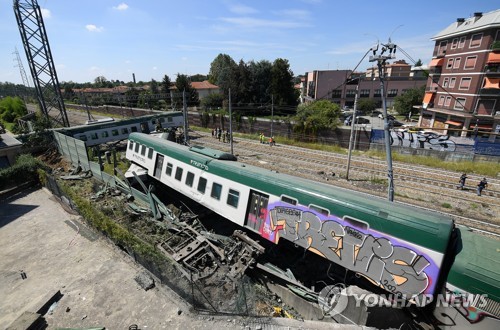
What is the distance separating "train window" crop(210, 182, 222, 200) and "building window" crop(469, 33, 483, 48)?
1806 inches

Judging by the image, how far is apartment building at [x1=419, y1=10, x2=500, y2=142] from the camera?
35375mm

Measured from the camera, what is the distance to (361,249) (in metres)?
9.33

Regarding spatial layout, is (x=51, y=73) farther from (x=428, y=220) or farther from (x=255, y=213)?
(x=428, y=220)

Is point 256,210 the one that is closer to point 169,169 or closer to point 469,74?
point 169,169

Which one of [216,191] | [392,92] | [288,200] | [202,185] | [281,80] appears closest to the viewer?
[288,200]

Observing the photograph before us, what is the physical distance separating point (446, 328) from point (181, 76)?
252ft

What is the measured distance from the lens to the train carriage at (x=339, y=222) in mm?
8219

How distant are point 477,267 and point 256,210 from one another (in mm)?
8217

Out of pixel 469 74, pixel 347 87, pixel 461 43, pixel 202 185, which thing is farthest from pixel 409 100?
pixel 202 185

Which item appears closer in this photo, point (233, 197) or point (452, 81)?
point (233, 197)

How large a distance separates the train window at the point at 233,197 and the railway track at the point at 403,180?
504 inches

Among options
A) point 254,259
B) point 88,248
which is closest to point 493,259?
point 254,259

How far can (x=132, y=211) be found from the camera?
17.0 metres

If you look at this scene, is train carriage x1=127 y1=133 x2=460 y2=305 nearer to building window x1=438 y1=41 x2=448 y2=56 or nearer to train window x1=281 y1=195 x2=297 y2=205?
train window x1=281 y1=195 x2=297 y2=205
